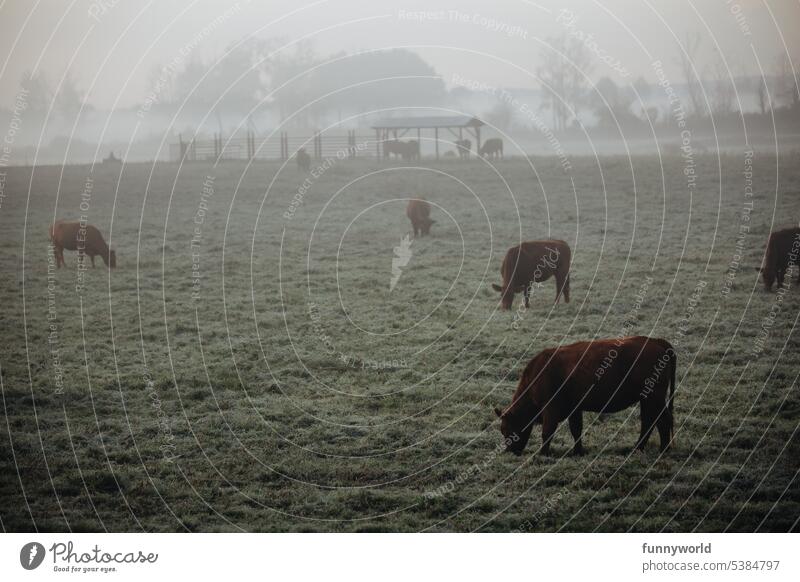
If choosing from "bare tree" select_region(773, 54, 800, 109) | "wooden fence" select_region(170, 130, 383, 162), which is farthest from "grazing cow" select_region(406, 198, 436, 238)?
"bare tree" select_region(773, 54, 800, 109)

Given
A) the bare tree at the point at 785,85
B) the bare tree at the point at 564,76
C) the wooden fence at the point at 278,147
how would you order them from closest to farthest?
the bare tree at the point at 785,85
the bare tree at the point at 564,76
the wooden fence at the point at 278,147

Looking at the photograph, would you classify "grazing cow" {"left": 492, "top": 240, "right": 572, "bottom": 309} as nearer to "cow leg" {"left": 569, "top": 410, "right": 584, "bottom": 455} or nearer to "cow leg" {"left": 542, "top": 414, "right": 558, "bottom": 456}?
"cow leg" {"left": 542, "top": 414, "right": 558, "bottom": 456}

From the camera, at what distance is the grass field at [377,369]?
7.73 m

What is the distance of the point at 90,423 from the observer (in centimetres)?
912

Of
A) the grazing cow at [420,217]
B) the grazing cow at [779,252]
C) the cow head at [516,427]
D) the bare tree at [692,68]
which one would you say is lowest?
the cow head at [516,427]

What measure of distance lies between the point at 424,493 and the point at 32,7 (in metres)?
9.96

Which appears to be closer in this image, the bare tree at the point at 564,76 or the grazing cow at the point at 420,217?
the bare tree at the point at 564,76

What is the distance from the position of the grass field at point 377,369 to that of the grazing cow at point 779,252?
1.17 ft

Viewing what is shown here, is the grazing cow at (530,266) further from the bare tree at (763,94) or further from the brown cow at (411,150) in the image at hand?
the brown cow at (411,150)

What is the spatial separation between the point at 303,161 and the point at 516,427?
18.9 metres

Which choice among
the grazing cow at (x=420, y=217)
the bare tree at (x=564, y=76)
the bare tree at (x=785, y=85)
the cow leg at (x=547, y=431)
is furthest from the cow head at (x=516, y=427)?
the grazing cow at (x=420, y=217)

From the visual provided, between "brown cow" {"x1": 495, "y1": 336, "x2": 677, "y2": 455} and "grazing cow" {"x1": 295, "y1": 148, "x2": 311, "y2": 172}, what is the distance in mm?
18264

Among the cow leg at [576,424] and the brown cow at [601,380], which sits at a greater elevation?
the brown cow at [601,380]

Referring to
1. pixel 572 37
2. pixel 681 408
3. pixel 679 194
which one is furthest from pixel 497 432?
pixel 679 194
